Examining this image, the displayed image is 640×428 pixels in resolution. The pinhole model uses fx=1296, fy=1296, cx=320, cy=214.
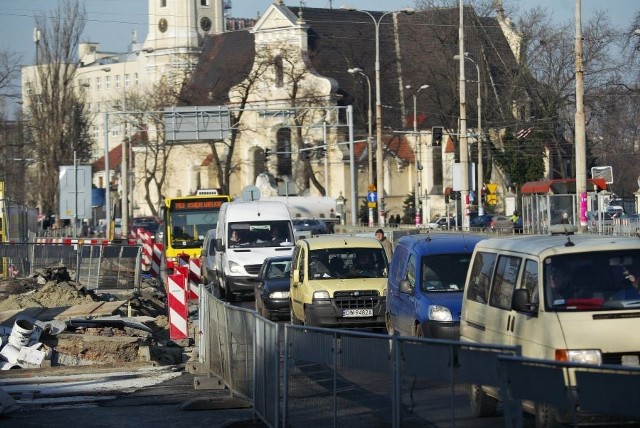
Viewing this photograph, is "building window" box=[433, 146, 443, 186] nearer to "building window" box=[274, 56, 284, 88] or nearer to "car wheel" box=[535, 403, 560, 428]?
"building window" box=[274, 56, 284, 88]

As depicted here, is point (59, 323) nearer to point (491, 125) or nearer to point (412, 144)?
point (491, 125)

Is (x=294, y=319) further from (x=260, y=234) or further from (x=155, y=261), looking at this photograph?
(x=155, y=261)

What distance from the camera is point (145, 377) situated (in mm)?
17188

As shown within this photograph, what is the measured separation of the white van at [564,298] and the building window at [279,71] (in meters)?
81.9

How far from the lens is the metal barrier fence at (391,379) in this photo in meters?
6.61

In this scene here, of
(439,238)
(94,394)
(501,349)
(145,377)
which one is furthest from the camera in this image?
(439,238)

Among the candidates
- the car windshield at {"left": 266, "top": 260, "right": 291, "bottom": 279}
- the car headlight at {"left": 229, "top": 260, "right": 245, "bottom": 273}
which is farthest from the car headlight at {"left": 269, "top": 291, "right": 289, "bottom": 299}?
the car headlight at {"left": 229, "top": 260, "right": 245, "bottom": 273}

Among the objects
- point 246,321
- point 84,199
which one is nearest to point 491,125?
point 84,199

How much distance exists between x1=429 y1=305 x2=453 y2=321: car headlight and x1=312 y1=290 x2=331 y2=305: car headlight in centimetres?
524

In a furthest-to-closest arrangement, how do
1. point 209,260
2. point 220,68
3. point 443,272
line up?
point 220,68
point 209,260
point 443,272

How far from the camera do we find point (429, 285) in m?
17.2

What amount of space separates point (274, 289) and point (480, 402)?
17.7 meters

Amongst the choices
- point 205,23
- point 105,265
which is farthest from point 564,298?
point 205,23

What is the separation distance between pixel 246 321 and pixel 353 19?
95746 millimetres
